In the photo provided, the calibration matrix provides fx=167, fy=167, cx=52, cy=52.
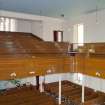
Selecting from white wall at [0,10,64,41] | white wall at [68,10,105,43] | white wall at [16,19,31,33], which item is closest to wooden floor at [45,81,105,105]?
white wall at [68,10,105,43]

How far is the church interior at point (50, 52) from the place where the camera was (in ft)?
6.57

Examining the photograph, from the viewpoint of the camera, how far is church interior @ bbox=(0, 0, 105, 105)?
2.00 metres

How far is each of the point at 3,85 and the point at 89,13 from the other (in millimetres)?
3648

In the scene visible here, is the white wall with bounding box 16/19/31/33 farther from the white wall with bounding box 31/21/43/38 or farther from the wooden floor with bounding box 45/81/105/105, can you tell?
the wooden floor with bounding box 45/81/105/105

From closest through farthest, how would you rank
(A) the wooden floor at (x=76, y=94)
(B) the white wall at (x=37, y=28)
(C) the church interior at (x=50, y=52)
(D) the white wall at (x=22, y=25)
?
(C) the church interior at (x=50, y=52) → (A) the wooden floor at (x=76, y=94) → (D) the white wall at (x=22, y=25) → (B) the white wall at (x=37, y=28)

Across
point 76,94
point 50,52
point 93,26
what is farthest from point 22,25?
point 50,52

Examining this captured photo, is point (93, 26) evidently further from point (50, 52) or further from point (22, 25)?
point (50, 52)

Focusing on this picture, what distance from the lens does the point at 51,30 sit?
20.8 ft

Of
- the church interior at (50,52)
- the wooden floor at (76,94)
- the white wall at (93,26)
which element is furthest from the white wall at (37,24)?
the wooden floor at (76,94)

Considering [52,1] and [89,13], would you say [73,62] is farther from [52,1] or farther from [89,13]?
[89,13]

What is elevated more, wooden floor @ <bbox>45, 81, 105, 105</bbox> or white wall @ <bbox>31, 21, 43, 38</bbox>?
white wall @ <bbox>31, 21, 43, 38</bbox>

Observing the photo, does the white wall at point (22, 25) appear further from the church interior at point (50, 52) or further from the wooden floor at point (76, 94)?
the wooden floor at point (76, 94)

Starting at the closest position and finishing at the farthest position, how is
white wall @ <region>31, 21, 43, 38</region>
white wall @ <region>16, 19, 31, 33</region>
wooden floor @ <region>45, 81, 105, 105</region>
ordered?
wooden floor @ <region>45, 81, 105, 105</region> < white wall @ <region>16, 19, 31, 33</region> < white wall @ <region>31, 21, 43, 38</region>

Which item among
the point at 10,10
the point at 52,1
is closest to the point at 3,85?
the point at 10,10
